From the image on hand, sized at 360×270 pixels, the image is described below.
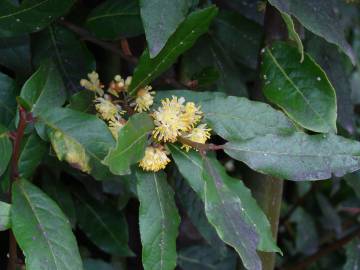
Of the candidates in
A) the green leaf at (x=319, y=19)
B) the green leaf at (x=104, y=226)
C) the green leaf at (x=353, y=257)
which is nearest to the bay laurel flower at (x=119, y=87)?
the green leaf at (x=319, y=19)

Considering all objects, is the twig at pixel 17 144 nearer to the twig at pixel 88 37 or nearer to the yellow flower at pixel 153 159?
the yellow flower at pixel 153 159

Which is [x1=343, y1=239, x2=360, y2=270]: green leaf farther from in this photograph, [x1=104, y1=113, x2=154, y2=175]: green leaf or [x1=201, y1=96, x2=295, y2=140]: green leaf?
[x1=104, y1=113, x2=154, y2=175]: green leaf

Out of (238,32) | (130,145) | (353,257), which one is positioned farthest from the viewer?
(353,257)

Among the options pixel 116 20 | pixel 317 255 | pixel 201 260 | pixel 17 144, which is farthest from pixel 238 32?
pixel 317 255

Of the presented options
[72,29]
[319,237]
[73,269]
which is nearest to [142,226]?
[73,269]

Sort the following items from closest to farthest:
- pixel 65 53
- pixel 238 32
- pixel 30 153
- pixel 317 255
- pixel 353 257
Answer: pixel 30 153 → pixel 65 53 → pixel 238 32 → pixel 353 257 → pixel 317 255

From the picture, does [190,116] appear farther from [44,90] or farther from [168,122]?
[44,90]

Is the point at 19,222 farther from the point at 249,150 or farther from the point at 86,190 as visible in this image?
the point at 86,190
